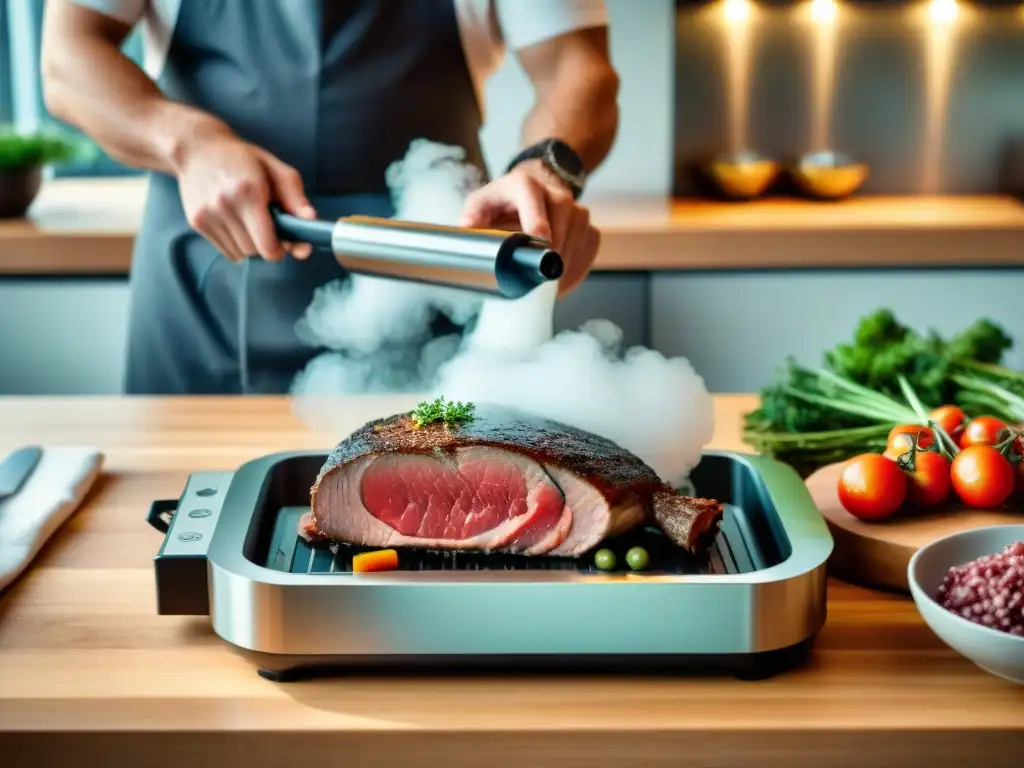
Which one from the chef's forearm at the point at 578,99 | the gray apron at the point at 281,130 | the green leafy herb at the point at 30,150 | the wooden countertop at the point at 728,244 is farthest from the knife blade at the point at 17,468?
the green leafy herb at the point at 30,150

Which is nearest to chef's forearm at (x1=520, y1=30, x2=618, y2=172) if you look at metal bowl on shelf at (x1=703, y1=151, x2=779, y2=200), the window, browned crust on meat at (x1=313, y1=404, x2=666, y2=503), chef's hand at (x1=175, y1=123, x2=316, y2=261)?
chef's hand at (x1=175, y1=123, x2=316, y2=261)

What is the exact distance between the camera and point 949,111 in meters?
3.88

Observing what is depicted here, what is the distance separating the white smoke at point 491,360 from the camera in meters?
1.34

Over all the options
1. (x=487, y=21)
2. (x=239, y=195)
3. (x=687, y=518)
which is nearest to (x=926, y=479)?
(x=687, y=518)

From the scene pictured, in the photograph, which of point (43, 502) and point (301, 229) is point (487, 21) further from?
point (43, 502)

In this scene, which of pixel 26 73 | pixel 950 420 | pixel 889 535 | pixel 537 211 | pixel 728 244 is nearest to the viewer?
pixel 889 535

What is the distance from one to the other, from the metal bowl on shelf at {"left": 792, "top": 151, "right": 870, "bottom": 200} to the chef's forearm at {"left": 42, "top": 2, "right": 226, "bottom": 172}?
2.14 meters

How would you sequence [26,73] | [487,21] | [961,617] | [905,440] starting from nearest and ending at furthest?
[961,617] → [905,440] → [487,21] → [26,73]

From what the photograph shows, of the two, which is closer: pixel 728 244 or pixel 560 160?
pixel 560 160

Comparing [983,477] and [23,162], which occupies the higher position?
[23,162]

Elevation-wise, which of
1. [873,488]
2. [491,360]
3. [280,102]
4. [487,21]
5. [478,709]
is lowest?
[478,709]

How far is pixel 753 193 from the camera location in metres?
3.66

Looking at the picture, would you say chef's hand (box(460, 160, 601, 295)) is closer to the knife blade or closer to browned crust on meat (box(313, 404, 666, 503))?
browned crust on meat (box(313, 404, 666, 503))

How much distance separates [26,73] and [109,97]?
218 cm
